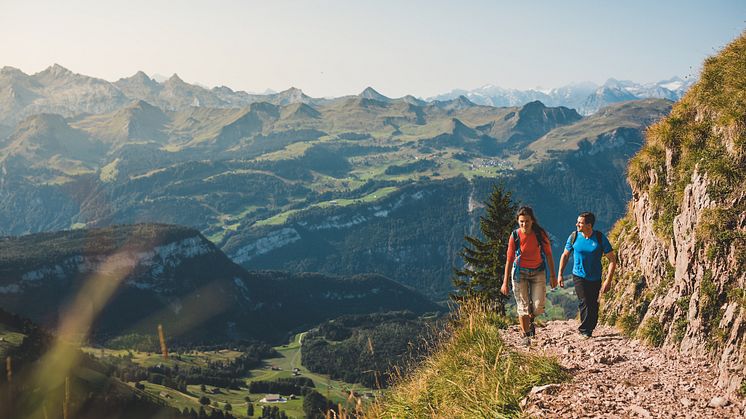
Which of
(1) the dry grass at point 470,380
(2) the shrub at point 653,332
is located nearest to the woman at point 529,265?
(1) the dry grass at point 470,380

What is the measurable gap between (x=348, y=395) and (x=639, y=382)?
570cm

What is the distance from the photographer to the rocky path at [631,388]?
8.57 m

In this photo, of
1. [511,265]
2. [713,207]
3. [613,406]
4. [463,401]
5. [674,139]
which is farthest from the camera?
[674,139]

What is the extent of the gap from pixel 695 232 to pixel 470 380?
6.91 m

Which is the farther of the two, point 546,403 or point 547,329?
point 547,329

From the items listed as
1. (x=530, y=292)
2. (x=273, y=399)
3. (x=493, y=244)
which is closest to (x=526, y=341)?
(x=530, y=292)

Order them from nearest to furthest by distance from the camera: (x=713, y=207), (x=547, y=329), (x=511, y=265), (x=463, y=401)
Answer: (x=463, y=401) → (x=713, y=207) → (x=511, y=265) → (x=547, y=329)

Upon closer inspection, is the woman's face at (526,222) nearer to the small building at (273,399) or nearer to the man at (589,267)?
the man at (589,267)

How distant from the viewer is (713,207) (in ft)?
40.6

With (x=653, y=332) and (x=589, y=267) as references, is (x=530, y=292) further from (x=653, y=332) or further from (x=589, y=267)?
(x=653, y=332)

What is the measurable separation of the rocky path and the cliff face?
0.42 metres

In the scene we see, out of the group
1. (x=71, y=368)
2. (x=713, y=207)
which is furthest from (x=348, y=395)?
(x=71, y=368)

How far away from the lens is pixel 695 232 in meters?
12.5

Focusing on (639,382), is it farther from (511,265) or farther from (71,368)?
(71,368)
